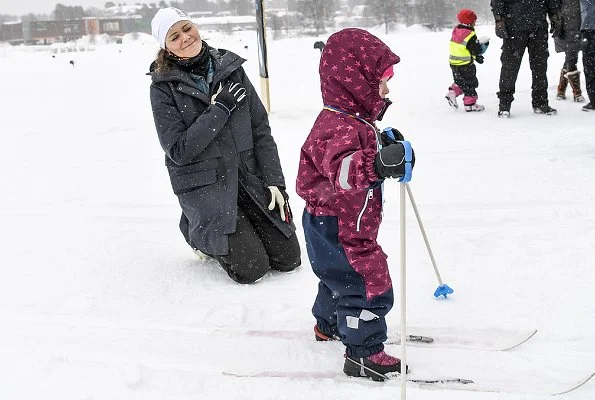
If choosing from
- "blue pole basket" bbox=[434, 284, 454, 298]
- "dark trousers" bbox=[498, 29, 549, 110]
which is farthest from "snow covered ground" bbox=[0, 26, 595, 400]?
"dark trousers" bbox=[498, 29, 549, 110]

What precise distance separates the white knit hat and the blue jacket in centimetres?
468

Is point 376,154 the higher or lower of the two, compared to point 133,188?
higher

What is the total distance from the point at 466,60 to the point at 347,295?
19.9 ft

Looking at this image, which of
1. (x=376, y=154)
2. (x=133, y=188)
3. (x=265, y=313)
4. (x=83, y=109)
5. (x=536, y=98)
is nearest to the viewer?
(x=376, y=154)

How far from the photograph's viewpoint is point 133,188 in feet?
19.3

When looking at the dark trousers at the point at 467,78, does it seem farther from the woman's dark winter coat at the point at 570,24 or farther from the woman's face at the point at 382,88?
the woman's face at the point at 382,88

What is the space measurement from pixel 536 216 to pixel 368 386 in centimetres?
221

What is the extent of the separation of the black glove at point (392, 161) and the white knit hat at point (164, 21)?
1.86m

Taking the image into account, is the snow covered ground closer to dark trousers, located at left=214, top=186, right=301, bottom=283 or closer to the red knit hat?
dark trousers, located at left=214, top=186, right=301, bottom=283

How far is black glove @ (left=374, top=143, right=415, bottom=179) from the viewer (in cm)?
211

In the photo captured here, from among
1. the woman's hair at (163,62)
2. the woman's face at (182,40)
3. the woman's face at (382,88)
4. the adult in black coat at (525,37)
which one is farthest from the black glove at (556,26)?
the woman's face at (382,88)

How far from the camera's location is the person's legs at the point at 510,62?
6914 millimetres

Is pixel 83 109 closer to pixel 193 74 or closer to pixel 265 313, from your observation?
pixel 193 74

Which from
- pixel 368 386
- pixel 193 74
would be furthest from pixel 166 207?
pixel 368 386
